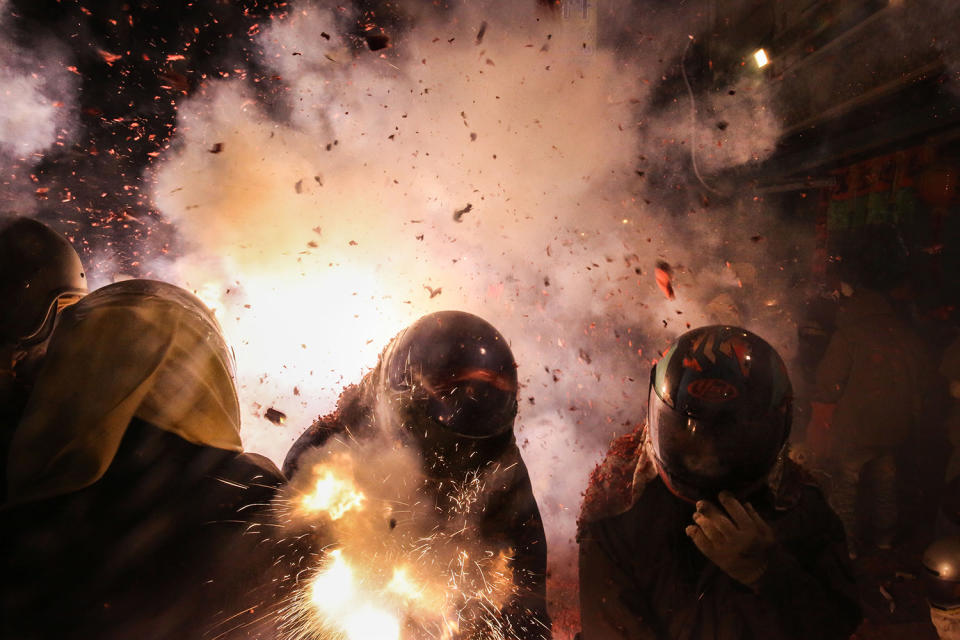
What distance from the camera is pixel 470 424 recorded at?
304 centimetres

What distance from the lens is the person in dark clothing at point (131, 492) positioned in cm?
171

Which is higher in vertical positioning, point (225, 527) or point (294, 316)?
point (294, 316)

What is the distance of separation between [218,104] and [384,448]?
4.80 meters

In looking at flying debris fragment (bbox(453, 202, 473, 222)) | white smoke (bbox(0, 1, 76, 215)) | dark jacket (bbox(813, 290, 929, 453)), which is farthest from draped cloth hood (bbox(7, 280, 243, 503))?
dark jacket (bbox(813, 290, 929, 453))

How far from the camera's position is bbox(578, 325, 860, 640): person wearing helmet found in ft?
7.88

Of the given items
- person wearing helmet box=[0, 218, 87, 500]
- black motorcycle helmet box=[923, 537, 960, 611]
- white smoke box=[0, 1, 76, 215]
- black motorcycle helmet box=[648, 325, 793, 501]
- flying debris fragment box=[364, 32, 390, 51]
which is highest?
white smoke box=[0, 1, 76, 215]

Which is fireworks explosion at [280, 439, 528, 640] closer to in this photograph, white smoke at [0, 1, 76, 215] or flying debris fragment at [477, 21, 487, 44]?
flying debris fragment at [477, 21, 487, 44]

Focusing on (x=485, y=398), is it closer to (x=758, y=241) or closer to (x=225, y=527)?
(x=225, y=527)

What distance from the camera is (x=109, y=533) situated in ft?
5.85

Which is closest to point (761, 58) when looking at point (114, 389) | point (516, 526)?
point (516, 526)

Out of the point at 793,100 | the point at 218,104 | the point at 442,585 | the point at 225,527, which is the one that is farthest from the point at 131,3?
the point at 793,100

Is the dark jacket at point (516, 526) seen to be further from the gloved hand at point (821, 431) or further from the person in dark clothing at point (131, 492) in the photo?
the gloved hand at point (821, 431)

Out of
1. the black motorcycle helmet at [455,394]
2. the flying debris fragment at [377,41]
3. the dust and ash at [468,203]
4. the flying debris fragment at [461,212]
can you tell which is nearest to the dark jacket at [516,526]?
the black motorcycle helmet at [455,394]

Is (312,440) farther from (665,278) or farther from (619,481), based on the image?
(665,278)
